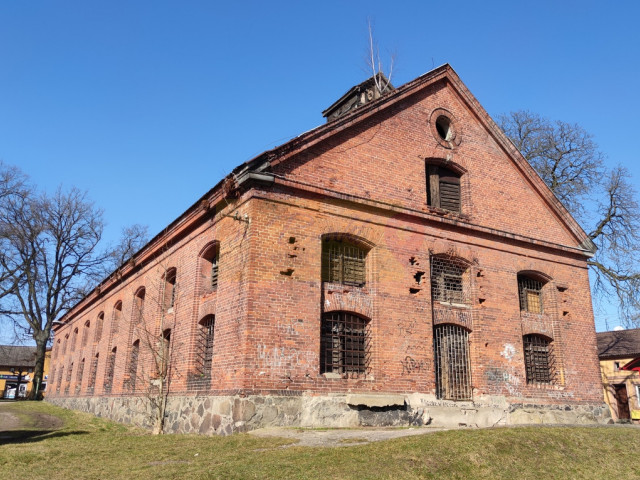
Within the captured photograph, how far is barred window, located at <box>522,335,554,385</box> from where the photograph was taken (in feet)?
49.9

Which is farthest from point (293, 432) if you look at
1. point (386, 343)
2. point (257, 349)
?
point (386, 343)

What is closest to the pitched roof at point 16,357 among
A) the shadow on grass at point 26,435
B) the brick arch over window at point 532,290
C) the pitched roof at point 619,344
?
the shadow on grass at point 26,435

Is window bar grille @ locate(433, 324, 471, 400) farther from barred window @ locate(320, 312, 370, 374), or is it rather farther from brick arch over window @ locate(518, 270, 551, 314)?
brick arch over window @ locate(518, 270, 551, 314)

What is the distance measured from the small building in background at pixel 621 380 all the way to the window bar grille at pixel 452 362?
1697 cm

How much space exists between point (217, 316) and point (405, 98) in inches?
311

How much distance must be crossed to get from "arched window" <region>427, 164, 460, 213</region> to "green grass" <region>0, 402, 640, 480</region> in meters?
6.99

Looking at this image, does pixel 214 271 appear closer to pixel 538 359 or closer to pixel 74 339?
pixel 538 359

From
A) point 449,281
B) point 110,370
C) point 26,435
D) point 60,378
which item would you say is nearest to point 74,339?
point 60,378

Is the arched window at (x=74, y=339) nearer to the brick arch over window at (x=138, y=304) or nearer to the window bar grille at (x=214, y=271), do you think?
the brick arch over window at (x=138, y=304)

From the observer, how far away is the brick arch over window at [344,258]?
12.6 m

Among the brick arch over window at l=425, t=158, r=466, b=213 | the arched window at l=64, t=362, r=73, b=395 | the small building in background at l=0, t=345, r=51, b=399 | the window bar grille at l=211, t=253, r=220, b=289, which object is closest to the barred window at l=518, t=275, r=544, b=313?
the brick arch over window at l=425, t=158, r=466, b=213

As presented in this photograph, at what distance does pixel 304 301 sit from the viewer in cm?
1160

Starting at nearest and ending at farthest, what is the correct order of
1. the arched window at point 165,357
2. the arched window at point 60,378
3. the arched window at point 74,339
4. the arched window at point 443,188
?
the arched window at point 165,357 < the arched window at point 443,188 < the arched window at point 74,339 < the arched window at point 60,378

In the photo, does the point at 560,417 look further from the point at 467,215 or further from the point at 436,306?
the point at 467,215
